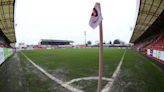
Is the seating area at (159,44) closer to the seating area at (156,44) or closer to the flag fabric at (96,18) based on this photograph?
the seating area at (156,44)

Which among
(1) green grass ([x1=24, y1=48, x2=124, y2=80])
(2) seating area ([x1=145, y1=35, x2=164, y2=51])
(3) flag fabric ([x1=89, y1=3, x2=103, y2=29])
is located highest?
(3) flag fabric ([x1=89, y1=3, x2=103, y2=29])

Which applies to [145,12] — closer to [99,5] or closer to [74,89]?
[74,89]

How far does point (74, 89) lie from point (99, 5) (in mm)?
4476

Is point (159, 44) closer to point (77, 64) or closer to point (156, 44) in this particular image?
point (156, 44)

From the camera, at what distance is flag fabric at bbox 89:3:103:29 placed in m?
5.67

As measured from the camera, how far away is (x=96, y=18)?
5.71 meters

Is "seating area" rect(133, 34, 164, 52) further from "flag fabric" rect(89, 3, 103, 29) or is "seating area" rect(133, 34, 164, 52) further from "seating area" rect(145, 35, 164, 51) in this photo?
"flag fabric" rect(89, 3, 103, 29)

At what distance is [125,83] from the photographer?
1084 cm

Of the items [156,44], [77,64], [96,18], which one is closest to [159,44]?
[156,44]

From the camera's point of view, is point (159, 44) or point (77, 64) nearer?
point (77, 64)

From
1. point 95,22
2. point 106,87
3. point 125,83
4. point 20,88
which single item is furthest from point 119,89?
point 95,22

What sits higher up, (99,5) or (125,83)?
(99,5)

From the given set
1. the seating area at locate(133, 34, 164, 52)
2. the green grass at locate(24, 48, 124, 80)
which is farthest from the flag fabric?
the seating area at locate(133, 34, 164, 52)

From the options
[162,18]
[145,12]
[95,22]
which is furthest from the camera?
[145,12]
